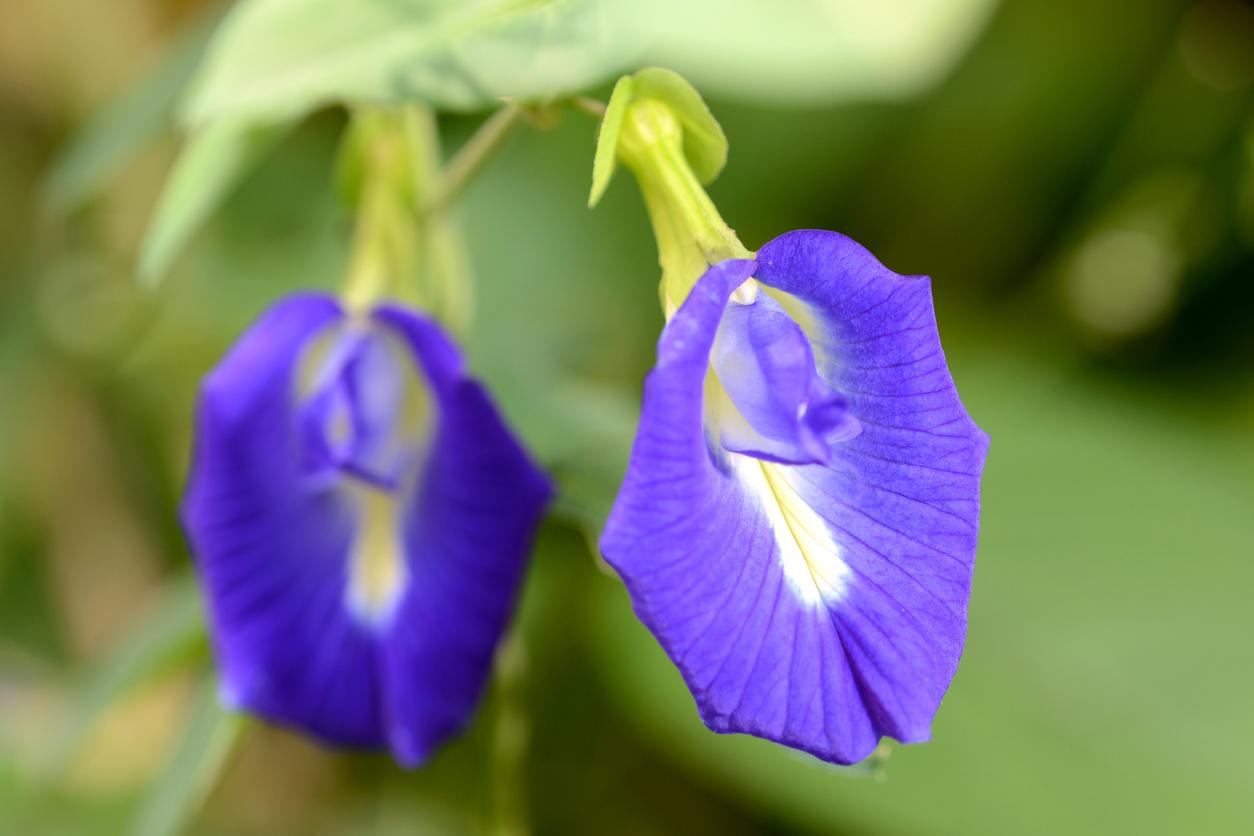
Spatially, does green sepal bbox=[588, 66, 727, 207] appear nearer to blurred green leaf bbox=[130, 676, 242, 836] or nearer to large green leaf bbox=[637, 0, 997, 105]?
large green leaf bbox=[637, 0, 997, 105]

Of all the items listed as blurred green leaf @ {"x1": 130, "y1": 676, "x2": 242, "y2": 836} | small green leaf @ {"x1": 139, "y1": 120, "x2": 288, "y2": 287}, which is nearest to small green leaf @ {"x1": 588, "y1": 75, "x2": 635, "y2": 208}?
small green leaf @ {"x1": 139, "y1": 120, "x2": 288, "y2": 287}

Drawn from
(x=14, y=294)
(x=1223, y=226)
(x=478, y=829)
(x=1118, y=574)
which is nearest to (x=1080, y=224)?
(x=1223, y=226)

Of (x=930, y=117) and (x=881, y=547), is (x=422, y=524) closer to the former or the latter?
(x=881, y=547)

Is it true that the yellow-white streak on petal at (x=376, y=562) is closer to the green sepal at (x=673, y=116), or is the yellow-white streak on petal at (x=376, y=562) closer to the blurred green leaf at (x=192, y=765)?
the blurred green leaf at (x=192, y=765)

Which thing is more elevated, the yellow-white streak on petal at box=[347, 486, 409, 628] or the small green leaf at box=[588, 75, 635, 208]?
the small green leaf at box=[588, 75, 635, 208]

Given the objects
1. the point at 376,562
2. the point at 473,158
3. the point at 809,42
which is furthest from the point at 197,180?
the point at 809,42

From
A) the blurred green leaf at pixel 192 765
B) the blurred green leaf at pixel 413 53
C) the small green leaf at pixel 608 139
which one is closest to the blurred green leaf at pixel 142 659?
the blurred green leaf at pixel 192 765
